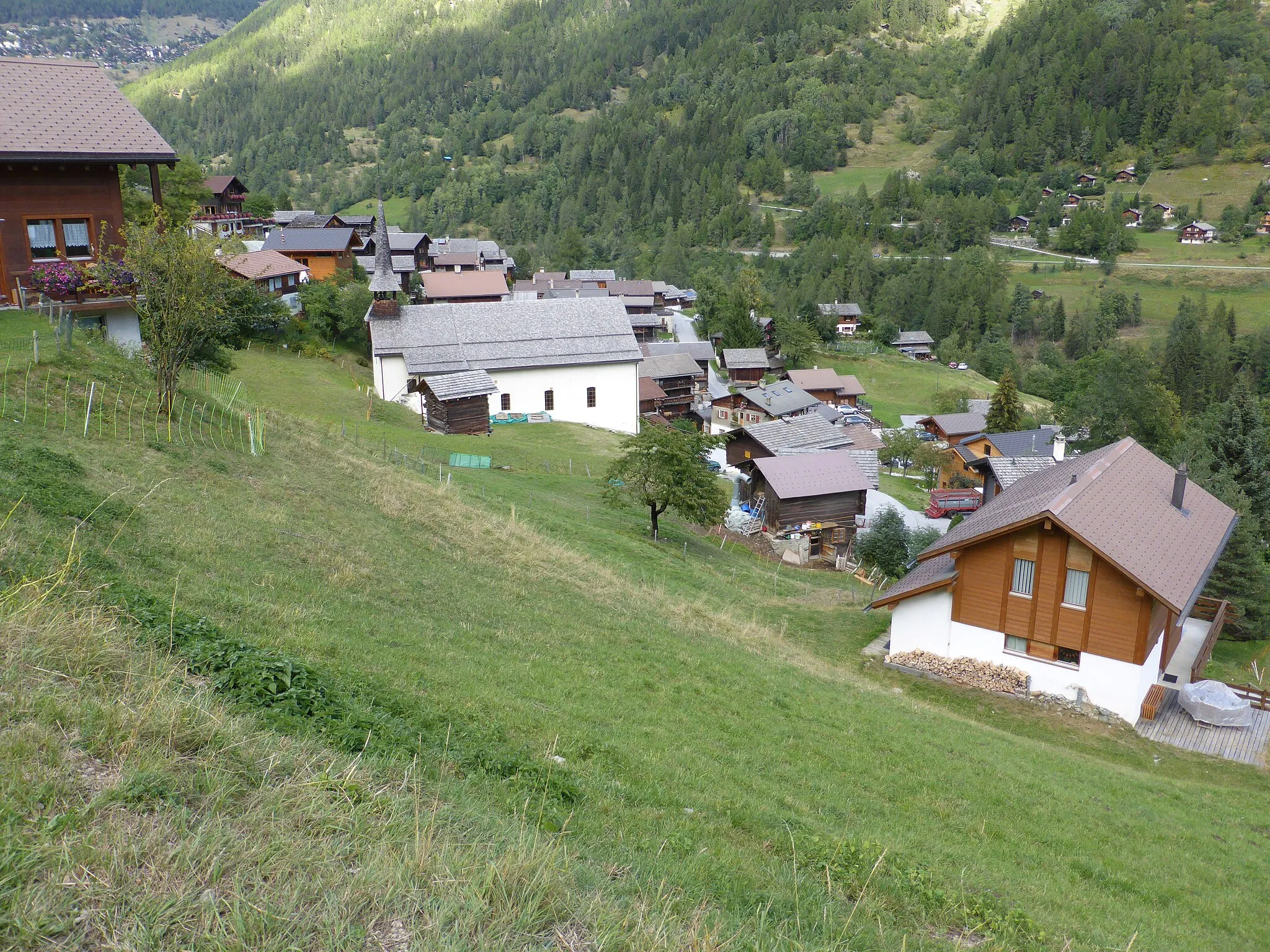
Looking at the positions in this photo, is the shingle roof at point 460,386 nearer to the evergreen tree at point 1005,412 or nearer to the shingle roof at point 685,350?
the shingle roof at point 685,350

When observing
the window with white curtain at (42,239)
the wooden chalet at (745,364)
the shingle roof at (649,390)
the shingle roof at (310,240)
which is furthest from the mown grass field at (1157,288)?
the window with white curtain at (42,239)

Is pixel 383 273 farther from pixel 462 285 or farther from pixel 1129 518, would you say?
pixel 1129 518

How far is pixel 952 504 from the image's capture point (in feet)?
159

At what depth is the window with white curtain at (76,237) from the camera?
20.8m

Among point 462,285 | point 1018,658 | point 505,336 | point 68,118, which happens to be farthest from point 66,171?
point 462,285

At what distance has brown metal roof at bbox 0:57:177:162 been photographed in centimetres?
1962

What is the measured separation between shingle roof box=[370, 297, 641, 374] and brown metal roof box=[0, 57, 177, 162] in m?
28.9

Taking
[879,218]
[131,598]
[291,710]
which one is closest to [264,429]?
[131,598]

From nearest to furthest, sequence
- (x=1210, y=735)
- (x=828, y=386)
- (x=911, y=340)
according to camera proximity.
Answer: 1. (x=1210, y=735)
2. (x=828, y=386)
3. (x=911, y=340)

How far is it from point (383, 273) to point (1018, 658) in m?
44.2

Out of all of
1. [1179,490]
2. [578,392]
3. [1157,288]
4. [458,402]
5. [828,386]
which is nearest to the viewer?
[1179,490]

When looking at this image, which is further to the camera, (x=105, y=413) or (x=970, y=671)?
(x=970, y=671)

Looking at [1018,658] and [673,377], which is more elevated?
[1018,658]

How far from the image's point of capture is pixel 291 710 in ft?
22.6
